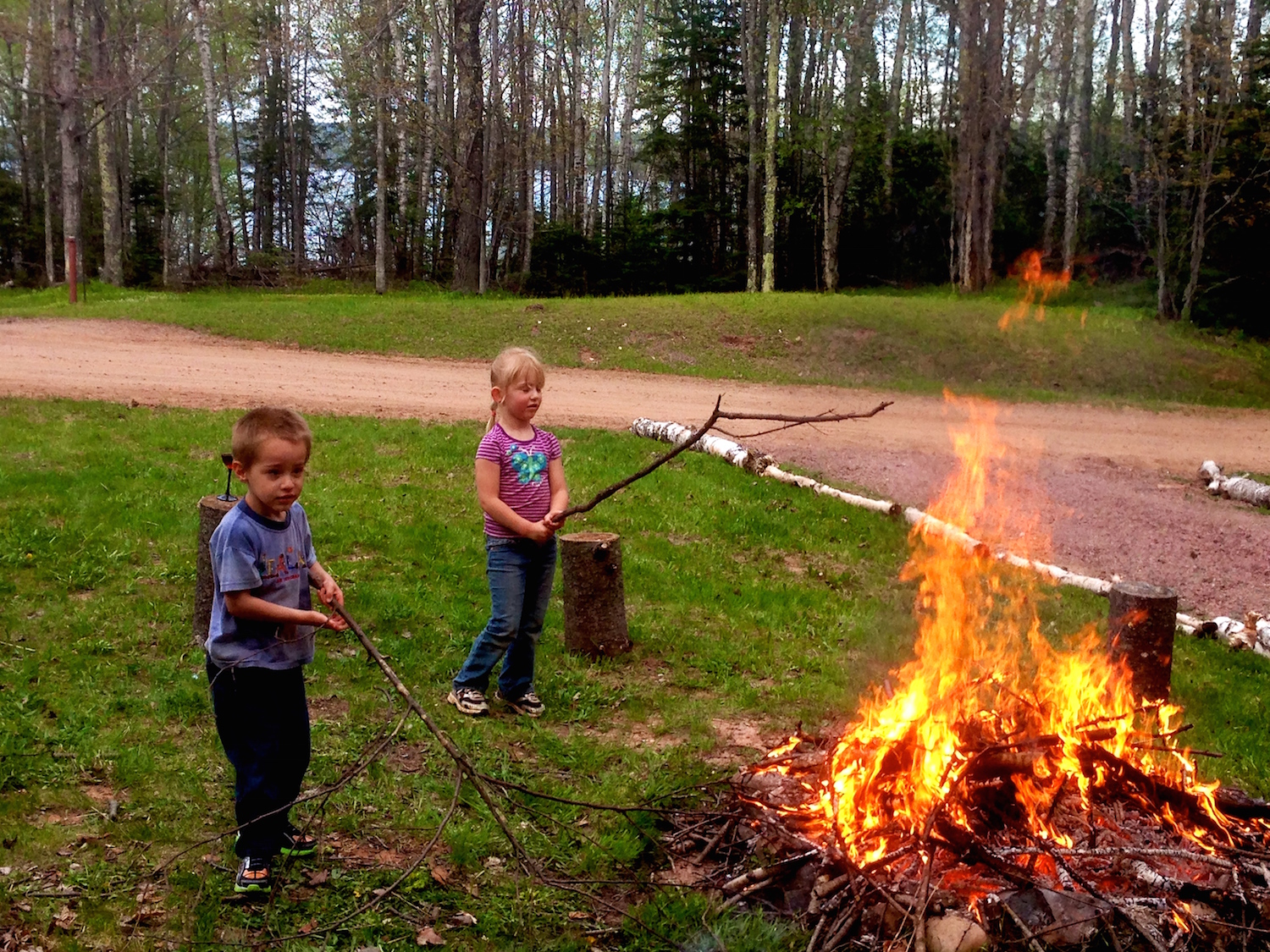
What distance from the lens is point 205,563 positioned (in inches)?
228

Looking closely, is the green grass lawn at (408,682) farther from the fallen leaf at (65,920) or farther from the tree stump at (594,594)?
the tree stump at (594,594)

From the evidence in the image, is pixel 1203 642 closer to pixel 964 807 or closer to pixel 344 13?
pixel 964 807

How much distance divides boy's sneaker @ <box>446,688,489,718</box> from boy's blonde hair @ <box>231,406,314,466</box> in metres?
2.18

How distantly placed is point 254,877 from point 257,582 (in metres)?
1.12

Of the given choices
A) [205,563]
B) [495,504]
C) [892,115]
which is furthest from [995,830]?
[892,115]

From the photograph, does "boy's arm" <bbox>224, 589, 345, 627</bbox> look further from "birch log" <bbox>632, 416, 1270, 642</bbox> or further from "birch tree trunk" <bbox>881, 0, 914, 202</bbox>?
Answer: "birch tree trunk" <bbox>881, 0, 914, 202</bbox>

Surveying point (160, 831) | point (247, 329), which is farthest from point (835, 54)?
point (160, 831)

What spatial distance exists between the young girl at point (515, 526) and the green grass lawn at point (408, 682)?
243mm

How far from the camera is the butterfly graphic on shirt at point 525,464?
5164mm

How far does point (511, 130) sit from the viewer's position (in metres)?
36.1

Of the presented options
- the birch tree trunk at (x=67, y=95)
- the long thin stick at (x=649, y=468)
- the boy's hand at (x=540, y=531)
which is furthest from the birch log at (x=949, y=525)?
the birch tree trunk at (x=67, y=95)

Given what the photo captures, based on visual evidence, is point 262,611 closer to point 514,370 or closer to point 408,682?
point 514,370

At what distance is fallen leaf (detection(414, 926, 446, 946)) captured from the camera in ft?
11.4

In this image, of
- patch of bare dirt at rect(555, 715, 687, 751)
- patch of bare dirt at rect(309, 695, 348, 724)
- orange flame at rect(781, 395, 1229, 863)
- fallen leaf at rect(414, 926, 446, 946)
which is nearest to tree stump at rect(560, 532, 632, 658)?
patch of bare dirt at rect(555, 715, 687, 751)
